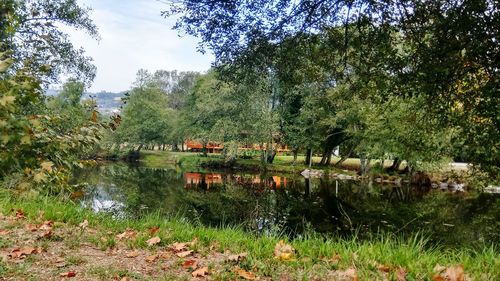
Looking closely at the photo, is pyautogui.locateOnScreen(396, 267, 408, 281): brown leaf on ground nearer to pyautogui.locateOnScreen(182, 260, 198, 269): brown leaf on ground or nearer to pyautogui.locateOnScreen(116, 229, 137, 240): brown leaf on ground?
pyautogui.locateOnScreen(182, 260, 198, 269): brown leaf on ground

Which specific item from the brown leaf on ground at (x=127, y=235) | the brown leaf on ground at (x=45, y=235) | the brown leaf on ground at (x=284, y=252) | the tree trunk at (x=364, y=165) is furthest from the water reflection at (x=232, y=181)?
the brown leaf on ground at (x=284, y=252)

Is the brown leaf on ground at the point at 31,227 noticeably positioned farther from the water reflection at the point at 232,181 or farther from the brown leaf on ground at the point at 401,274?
the water reflection at the point at 232,181

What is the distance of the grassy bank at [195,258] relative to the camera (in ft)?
11.4

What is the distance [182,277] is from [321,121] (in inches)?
1287

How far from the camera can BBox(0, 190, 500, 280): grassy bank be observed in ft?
11.4

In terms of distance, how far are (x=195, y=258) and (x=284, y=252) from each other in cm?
87

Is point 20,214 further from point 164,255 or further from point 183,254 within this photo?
point 183,254

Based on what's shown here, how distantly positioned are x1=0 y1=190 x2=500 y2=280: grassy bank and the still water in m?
5.96

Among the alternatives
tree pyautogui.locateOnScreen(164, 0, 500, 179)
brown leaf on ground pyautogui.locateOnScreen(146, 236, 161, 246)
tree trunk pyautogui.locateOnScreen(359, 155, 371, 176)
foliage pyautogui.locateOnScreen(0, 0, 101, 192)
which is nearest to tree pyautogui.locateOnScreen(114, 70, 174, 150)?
tree trunk pyautogui.locateOnScreen(359, 155, 371, 176)

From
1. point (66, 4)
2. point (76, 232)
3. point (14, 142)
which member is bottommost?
point (76, 232)

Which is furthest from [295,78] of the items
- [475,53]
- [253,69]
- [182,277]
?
[182,277]

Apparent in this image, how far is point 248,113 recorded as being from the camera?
1474 inches

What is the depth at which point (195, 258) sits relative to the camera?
4016 mm

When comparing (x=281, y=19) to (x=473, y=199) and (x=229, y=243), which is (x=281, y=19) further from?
(x=473, y=199)
